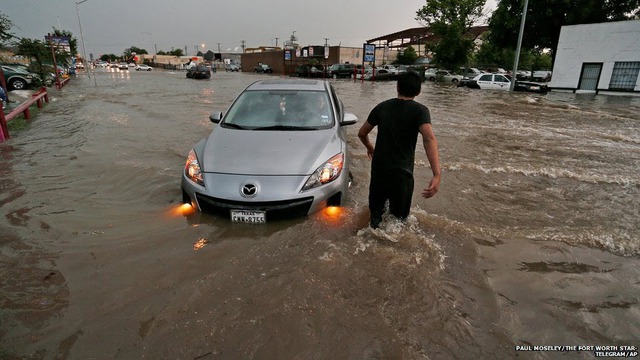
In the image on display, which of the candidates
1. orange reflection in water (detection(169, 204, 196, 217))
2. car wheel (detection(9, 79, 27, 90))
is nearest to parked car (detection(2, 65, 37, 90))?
car wheel (detection(9, 79, 27, 90))

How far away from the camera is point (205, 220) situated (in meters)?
3.72

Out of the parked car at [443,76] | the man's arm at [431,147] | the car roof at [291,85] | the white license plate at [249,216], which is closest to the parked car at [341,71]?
the parked car at [443,76]

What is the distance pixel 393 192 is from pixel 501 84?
25.6m

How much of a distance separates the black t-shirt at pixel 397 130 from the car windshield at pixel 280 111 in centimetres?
141

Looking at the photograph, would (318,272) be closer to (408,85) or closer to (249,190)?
(249,190)

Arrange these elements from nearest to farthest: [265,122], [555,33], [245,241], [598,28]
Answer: [245,241], [265,122], [598,28], [555,33]

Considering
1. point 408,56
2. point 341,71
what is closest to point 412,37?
point 408,56

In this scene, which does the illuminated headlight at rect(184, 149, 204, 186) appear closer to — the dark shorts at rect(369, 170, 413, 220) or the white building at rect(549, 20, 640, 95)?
the dark shorts at rect(369, 170, 413, 220)

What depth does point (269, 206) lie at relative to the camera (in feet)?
11.1

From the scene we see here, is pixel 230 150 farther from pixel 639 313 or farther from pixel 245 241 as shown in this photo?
pixel 639 313

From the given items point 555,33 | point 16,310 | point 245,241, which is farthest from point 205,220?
point 555,33

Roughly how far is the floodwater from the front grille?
182 millimetres

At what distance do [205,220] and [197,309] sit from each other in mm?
1326

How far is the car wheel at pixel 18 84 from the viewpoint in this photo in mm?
19106
